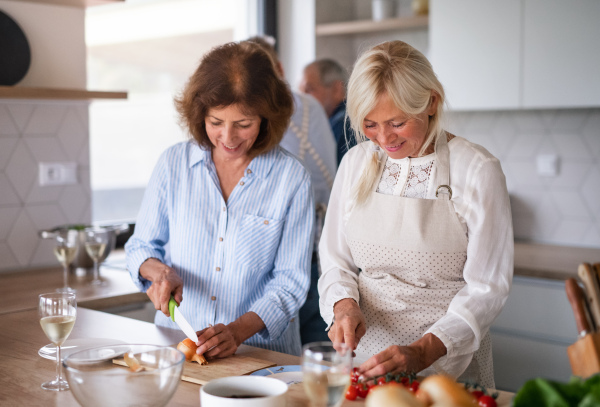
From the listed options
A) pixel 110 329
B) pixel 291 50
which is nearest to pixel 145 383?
pixel 110 329

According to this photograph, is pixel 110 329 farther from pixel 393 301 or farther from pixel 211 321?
pixel 393 301

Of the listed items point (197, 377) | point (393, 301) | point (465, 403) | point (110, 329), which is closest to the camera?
point (465, 403)

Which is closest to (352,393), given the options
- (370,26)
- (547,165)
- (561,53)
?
(561,53)

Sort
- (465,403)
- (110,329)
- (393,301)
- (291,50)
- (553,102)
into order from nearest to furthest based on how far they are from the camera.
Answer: (465,403)
(393,301)
(110,329)
(553,102)
(291,50)

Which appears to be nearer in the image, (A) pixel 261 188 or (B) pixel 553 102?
(A) pixel 261 188

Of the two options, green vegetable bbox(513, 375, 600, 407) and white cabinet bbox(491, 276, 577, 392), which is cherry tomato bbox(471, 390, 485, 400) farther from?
white cabinet bbox(491, 276, 577, 392)

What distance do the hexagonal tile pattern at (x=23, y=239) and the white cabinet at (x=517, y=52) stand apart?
2.06m

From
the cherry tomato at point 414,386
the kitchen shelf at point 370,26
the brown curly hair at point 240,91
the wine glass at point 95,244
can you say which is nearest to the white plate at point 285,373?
the cherry tomato at point 414,386

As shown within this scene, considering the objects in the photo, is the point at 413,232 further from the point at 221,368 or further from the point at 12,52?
the point at 12,52

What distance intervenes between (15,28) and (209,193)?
1350 mm

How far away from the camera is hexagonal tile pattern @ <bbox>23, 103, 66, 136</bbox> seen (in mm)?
2761

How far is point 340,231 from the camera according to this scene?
172cm

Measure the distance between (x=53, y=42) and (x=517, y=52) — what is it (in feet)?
6.78

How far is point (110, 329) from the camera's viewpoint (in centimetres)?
175
